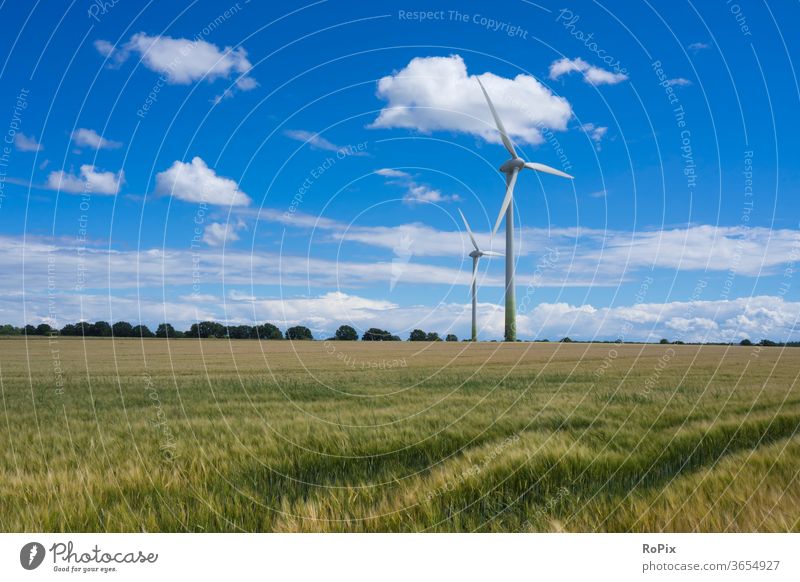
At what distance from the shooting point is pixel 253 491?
22.1ft

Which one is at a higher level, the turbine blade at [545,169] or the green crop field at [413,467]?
the turbine blade at [545,169]

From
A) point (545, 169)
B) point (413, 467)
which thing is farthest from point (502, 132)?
point (413, 467)

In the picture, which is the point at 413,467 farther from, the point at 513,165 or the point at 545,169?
the point at 513,165

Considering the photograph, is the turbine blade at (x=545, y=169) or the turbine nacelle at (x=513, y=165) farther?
the turbine nacelle at (x=513, y=165)

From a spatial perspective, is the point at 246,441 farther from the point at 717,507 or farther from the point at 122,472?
the point at 717,507
